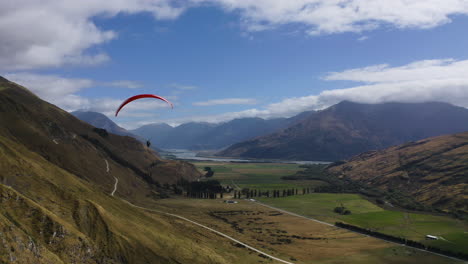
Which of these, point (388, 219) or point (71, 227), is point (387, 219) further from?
point (71, 227)

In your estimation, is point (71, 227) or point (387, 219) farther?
point (387, 219)

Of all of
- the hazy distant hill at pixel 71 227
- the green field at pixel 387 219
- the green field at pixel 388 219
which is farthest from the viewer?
the green field at pixel 387 219

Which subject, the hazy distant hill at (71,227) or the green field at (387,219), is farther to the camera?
the green field at (387,219)

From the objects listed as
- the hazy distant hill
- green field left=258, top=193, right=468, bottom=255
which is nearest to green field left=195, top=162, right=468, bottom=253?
green field left=258, top=193, right=468, bottom=255

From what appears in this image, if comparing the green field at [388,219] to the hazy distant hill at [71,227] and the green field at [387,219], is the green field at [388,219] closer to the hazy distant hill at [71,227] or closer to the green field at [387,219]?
the green field at [387,219]

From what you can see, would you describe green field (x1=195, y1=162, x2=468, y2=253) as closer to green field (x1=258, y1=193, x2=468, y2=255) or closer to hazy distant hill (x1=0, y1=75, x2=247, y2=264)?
green field (x1=258, y1=193, x2=468, y2=255)

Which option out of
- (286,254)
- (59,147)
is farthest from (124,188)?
(286,254)

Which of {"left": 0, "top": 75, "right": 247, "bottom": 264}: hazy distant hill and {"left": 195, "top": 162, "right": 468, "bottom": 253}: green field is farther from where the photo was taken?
{"left": 195, "top": 162, "right": 468, "bottom": 253}: green field

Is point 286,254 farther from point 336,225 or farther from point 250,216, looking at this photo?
point 250,216

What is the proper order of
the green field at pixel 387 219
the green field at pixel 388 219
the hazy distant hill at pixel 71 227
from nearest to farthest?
the hazy distant hill at pixel 71 227 < the green field at pixel 388 219 < the green field at pixel 387 219

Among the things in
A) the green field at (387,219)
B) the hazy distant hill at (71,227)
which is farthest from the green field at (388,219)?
the hazy distant hill at (71,227)

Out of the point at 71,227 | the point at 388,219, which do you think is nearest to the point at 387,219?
the point at 388,219
